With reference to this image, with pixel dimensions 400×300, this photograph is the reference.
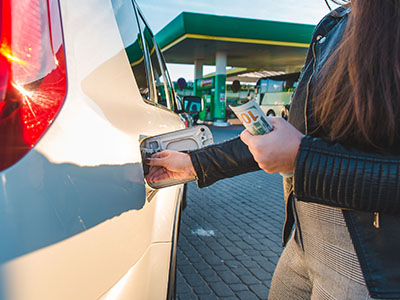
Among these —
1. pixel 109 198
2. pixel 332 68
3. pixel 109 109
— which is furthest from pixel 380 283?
pixel 109 109

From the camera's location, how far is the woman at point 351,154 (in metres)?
0.74

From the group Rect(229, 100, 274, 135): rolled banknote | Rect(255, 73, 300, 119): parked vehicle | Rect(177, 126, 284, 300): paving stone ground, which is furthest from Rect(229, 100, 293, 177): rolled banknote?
Rect(255, 73, 300, 119): parked vehicle

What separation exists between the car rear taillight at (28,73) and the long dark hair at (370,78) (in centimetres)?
65

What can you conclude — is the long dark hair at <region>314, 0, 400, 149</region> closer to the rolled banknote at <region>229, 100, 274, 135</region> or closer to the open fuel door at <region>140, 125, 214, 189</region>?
the rolled banknote at <region>229, 100, 274, 135</region>

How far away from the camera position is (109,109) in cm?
91

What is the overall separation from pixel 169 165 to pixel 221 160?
20 cm

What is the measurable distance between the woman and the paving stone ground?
5.95 feet

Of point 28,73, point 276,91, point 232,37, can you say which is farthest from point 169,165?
point 276,91

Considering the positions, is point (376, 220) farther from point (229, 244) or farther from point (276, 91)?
point (276, 91)

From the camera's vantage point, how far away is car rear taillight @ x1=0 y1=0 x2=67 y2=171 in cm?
65

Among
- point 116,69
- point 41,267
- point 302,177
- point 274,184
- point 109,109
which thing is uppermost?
point 116,69

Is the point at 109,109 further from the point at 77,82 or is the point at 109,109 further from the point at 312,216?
the point at 312,216

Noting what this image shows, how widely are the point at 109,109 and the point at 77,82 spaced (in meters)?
0.14

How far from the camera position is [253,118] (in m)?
0.83
